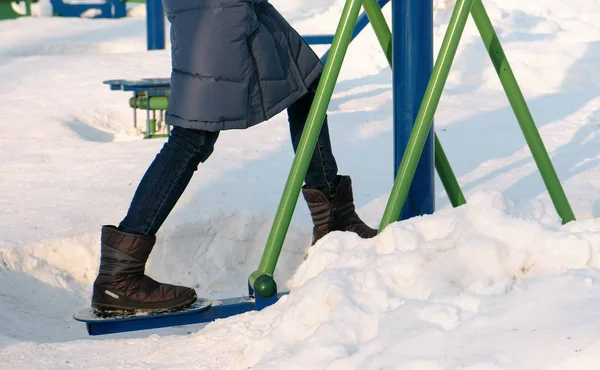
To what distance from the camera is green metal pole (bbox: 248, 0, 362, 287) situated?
108 inches

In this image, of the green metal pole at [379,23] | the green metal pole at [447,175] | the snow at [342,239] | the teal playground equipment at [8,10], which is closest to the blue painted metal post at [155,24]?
the snow at [342,239]

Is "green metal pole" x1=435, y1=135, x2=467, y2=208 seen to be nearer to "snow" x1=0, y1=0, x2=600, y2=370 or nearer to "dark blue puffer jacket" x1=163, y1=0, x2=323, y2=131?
"snow" x1=0, y1=0, x2=600, y2=370

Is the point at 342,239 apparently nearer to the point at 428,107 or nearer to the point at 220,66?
the point at 428,107

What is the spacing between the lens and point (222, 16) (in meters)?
2.63

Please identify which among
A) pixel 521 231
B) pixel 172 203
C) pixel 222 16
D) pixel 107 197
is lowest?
pixel 107 197

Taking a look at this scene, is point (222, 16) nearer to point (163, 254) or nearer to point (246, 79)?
point (246, 79)

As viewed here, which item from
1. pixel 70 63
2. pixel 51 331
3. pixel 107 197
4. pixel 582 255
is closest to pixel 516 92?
pixel 582 255

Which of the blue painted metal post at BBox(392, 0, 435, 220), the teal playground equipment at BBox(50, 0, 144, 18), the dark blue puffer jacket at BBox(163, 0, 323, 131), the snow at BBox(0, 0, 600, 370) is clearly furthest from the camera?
the teal playground equipment at BBox(50, 0, 144, 18)

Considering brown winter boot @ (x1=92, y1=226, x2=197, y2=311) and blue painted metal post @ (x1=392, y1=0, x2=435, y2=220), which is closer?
brown winter boot @ (x1=92, y1=226, x2=197, y2=311)

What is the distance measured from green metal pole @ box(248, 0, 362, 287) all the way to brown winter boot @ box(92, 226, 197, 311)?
256 mm

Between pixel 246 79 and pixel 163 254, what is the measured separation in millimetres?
1222

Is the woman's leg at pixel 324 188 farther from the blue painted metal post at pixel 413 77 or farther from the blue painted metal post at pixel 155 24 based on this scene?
the blue painted metal post at pixel 155 24

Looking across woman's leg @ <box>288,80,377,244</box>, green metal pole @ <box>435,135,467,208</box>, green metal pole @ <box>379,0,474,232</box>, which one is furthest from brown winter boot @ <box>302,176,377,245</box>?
green metal pole @ <box>379,0,474,232</box>

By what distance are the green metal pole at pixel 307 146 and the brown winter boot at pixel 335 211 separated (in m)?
0.30
